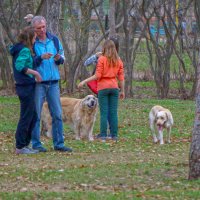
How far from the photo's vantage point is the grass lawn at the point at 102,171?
8969mm

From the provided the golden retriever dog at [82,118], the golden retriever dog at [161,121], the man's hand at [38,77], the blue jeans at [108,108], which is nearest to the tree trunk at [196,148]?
the man's hand at [38,77]

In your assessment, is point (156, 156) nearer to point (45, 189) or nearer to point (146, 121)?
point (45, 189)

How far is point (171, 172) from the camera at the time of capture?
34.9 feet

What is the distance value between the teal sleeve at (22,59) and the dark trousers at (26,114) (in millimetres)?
336

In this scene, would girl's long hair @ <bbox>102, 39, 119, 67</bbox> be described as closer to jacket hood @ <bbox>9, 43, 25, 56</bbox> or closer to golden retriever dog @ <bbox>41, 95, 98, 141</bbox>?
golden retriever dog @ <bbox>41, 95, 98, 141</bbox>

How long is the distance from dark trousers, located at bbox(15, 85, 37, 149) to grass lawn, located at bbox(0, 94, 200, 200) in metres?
0.32

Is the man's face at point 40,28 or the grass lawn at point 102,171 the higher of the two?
the man's face at point 40,28

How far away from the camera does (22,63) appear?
472 inches

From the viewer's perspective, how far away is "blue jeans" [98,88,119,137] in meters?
14.8

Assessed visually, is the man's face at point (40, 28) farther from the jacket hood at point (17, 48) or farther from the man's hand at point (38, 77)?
the man's hand at point (38, 77)

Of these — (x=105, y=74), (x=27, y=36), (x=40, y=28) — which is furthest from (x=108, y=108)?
(x=27, y=36)

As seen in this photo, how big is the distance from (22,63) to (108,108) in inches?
133

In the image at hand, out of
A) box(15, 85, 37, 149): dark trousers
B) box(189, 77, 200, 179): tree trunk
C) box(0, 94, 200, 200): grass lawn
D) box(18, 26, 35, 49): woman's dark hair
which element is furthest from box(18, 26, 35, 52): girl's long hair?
box(189, 77, 200, 179): tree trunk

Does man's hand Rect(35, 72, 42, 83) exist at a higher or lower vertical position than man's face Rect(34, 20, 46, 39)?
lower
